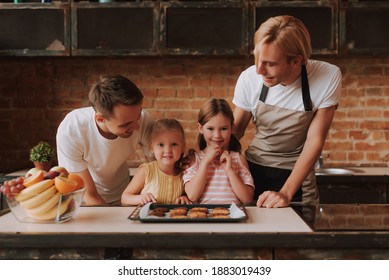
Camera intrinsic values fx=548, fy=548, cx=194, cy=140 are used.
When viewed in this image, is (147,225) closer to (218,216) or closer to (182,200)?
(218,216)

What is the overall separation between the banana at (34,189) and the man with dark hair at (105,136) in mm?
440

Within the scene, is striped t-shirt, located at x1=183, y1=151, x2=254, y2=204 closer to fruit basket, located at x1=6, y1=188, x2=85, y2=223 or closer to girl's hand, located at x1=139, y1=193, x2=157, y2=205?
girl's hand, located at x1=139, y1=193, x2=157, y2=205

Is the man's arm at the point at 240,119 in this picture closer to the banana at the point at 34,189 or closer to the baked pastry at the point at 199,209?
the baked pastry at the point at 199,209

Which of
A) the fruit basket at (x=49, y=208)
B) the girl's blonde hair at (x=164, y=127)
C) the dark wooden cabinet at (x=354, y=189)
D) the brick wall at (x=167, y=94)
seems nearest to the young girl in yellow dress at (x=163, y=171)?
the girl's blonde hair at (x=164, y=127)

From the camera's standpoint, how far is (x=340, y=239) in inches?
54.4

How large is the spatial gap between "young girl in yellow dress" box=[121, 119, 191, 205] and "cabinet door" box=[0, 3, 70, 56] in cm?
152

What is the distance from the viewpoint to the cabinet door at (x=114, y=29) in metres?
3.34

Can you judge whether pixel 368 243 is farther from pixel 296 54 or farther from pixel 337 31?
pixel 337 31

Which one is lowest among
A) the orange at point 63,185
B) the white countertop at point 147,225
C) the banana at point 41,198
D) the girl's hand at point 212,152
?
the white countertop at point 147,225

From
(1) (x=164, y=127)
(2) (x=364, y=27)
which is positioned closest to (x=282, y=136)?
(1) (x=164, y=127)

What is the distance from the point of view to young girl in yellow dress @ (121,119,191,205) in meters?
2.05
